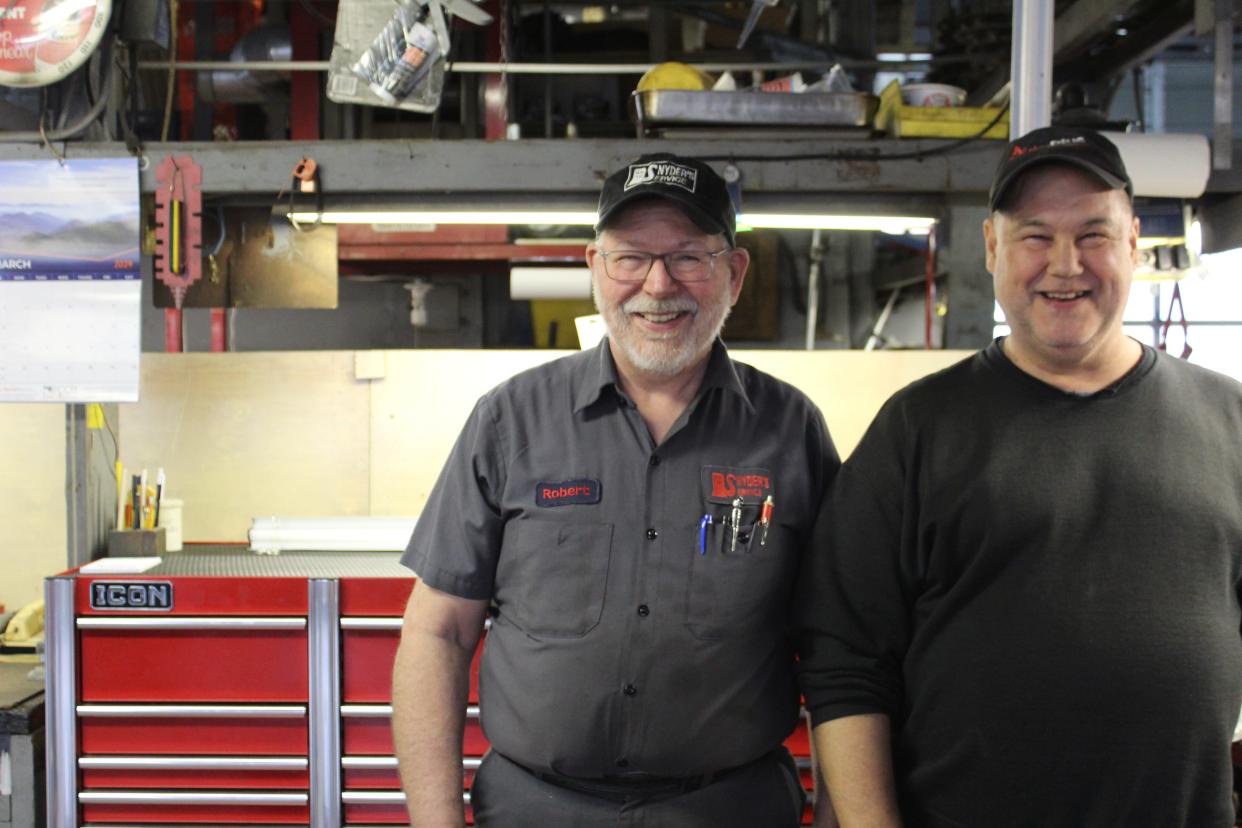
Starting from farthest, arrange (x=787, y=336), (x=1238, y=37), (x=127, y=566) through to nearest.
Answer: (x=1238, y=37) → (x=787, y=336) → (x=127, y=566)

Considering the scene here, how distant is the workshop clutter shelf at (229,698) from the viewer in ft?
8.04

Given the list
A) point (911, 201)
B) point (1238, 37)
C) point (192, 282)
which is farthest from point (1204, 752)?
point (1238, 37)

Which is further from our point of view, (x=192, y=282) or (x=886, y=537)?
(x=192, y=282)

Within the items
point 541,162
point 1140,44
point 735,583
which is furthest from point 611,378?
point 1140,44

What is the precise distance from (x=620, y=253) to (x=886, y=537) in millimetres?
557

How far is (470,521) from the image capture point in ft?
4.93

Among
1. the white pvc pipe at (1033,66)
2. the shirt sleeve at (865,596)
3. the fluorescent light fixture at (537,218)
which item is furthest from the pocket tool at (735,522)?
the fluorescent light fixture at (537,218)

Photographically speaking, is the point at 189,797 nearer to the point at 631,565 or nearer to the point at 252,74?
the point at 631,565

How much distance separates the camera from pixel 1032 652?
1191mm

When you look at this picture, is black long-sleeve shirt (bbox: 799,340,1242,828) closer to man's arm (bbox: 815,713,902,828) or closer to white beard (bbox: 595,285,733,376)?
man's arm (bbox: 815,713,902,828)

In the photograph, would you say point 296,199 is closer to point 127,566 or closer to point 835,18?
point 127,566

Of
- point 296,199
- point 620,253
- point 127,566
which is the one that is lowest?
point 127,566

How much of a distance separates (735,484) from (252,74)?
3496mm

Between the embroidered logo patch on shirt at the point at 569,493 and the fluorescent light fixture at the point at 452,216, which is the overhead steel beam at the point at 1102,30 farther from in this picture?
the embroidered logo patch on shirt at the point at 569,493
